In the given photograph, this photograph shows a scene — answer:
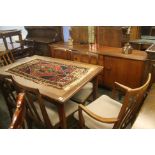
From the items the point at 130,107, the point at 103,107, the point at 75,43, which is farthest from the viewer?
the point at 75,43

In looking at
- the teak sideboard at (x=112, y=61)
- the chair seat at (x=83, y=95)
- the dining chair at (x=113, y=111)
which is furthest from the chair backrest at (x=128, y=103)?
the teak sideboard at (x=112, y=61)

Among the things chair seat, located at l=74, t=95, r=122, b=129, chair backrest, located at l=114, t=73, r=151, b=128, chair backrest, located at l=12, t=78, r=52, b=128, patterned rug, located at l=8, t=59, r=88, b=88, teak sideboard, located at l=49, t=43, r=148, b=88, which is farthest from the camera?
teak sideboard, located at l=49, t=43, r=148, b=88

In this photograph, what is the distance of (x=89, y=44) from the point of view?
320 cm

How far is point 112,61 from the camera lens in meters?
2.64

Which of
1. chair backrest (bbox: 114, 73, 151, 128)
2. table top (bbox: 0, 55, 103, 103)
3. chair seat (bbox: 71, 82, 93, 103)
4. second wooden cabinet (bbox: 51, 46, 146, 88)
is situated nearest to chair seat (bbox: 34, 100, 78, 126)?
chair seat (bbox: 71, 82, 93, 103)

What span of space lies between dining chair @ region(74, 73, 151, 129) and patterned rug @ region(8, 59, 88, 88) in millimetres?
378

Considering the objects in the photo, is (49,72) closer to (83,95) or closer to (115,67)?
(83,95)

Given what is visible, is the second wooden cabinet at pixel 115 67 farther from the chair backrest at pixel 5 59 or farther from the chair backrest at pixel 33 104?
the chair backrest at pixel 33 104

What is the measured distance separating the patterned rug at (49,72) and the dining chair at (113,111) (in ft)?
1.24

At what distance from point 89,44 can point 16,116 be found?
2.54 m

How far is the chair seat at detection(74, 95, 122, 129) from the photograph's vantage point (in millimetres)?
1494

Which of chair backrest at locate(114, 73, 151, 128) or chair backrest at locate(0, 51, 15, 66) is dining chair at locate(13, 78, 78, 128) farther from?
chair backrest at locate(0, 51, 15, 66)
